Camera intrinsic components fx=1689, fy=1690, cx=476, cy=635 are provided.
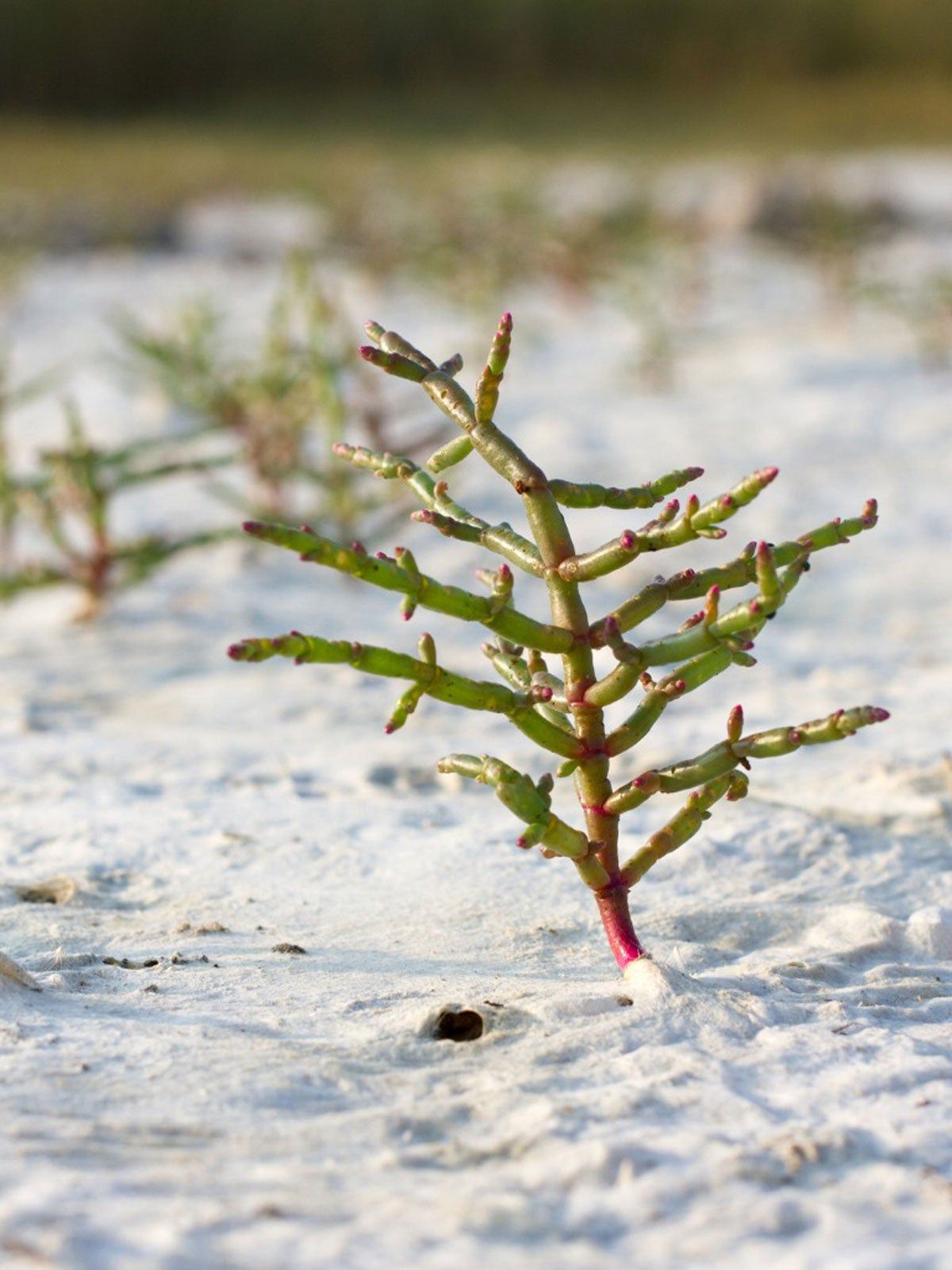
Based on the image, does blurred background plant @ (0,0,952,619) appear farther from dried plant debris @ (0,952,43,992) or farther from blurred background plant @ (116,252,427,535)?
dried plant debris @ (0,952,43,992)

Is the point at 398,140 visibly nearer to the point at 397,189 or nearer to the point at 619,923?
the point at 397,189

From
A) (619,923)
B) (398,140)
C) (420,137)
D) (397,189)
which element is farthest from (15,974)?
(420,137)

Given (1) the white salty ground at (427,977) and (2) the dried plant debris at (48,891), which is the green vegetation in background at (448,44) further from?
(2) the dried plant debris at (48,891)

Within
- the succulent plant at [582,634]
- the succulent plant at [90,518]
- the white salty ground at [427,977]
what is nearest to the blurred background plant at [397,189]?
the succulent plant at [90,518]

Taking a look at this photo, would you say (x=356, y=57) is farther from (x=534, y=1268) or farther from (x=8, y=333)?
(x=534, y=1268)

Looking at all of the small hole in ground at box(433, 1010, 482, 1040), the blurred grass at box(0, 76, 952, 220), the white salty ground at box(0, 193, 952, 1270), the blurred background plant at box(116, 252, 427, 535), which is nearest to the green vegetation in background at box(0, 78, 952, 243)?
the blurred grass at box(0, 76, 952, 220)
